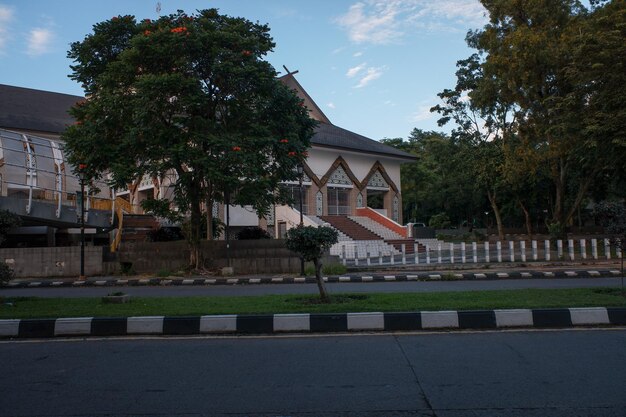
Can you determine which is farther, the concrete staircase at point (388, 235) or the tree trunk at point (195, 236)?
the concrete staircase at point (388, 235)

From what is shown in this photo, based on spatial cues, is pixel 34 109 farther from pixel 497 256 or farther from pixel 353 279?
pixel 497 256

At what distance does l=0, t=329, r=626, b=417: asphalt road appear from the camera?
174 inches

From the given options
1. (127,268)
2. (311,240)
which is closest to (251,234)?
(127,268)

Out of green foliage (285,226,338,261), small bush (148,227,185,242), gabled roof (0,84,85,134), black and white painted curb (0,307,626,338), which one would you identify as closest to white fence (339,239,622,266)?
small bush (148,227,185,242)

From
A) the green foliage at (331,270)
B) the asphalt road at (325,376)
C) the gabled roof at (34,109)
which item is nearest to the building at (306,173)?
the gabled roof at (34,109)

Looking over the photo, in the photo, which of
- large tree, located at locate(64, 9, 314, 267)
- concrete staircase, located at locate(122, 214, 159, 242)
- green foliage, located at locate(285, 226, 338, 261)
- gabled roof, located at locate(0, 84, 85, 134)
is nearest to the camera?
green foliage, located at locate(285, 226, 338, 261)

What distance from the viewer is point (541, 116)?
25125 millimetres

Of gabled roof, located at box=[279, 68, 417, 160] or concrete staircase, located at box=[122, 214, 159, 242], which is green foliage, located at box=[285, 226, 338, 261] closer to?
concrete staircase, located at box=[122, 214, 159, 242]

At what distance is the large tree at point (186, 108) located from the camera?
16.7m

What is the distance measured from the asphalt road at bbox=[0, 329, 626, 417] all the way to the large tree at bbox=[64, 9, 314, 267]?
414 inches

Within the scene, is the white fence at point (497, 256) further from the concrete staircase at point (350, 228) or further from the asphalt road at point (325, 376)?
the asphalt road at point (325, 376)

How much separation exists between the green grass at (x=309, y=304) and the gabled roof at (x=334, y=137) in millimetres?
21563

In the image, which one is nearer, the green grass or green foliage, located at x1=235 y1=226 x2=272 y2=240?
the green grass

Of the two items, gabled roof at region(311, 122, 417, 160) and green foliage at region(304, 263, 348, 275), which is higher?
gabled roof at region(311, 122, 417, 160)
